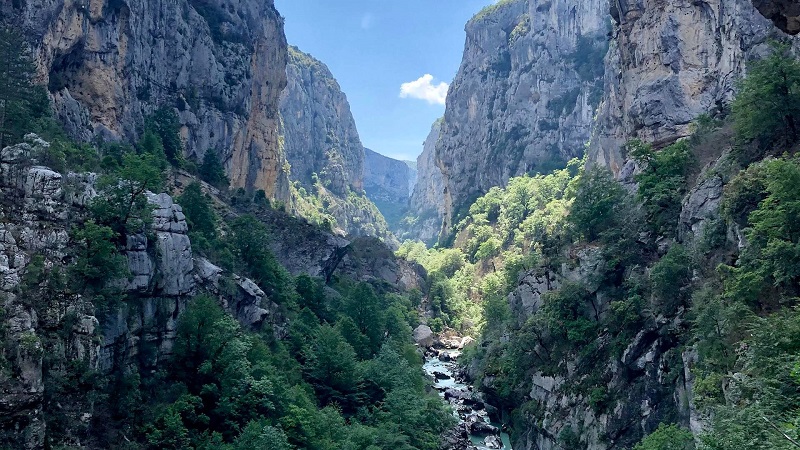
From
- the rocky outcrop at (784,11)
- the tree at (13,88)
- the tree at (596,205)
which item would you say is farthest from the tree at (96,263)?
the rocky outcrop at (784,11)

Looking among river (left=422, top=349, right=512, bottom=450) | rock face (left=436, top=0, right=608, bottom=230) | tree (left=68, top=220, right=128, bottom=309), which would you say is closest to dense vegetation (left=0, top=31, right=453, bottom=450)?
tree (left=68, top=220, right=128, bottom=309)

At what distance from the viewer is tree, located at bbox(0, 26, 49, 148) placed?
98.4 feet

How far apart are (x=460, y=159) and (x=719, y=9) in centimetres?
10464

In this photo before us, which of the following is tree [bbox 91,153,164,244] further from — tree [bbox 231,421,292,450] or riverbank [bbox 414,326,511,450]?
riverbank [bbox 414,326,511,450]

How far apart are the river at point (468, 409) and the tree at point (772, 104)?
22618 mm

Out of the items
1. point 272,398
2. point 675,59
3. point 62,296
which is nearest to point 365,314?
point 272,398

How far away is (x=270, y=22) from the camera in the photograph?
8219cm

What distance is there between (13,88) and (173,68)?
3070cm

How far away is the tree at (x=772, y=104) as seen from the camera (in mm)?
26562

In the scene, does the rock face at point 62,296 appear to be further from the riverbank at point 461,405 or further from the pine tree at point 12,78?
the riverbank at point 461,405

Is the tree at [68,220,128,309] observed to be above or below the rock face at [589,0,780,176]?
below

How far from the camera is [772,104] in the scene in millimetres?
26875

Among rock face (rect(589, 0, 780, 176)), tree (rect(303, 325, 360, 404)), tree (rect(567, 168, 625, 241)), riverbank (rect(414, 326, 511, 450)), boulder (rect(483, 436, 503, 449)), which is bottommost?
boulder (rect(483, 436, 503, 449))

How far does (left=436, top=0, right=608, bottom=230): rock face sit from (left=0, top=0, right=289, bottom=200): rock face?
215 feet
